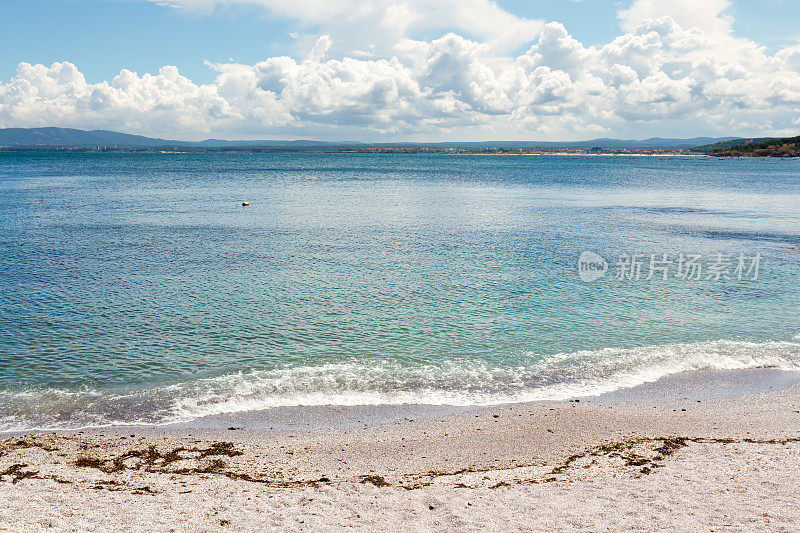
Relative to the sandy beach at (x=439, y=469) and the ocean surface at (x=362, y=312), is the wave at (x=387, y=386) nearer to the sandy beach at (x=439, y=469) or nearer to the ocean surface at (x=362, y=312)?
the ocean surface at (x=362, y=312)

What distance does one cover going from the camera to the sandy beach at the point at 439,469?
1063 centimetres

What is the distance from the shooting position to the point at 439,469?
13586mm

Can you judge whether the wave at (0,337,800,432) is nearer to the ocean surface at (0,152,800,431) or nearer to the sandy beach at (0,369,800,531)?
the ocean surface at (0,152,800,431)

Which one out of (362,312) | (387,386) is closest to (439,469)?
(387,386)

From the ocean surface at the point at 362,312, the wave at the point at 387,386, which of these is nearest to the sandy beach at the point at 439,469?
the wave at the point at 387,386

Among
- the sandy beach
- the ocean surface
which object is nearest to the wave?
the ocean surface

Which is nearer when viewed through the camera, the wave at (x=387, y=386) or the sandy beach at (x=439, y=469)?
the sandy beach at (x=439, y=469)

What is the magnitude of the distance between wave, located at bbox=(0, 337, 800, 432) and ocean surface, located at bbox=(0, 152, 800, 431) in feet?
0.27

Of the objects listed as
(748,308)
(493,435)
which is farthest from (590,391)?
(748,308)

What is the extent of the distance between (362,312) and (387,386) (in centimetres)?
800

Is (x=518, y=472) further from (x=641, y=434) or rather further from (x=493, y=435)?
(x=641, y=434)

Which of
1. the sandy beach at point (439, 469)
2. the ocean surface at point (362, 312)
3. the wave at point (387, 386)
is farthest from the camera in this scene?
the ocean surface at point (362, 312)

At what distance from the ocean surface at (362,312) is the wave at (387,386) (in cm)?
8

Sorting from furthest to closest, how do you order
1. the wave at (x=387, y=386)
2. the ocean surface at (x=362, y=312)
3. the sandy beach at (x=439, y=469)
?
the ocean surface at (x=362, y=312) → the wave at (x=387, y=386) → the sandy beach at (x=439, y=469)
